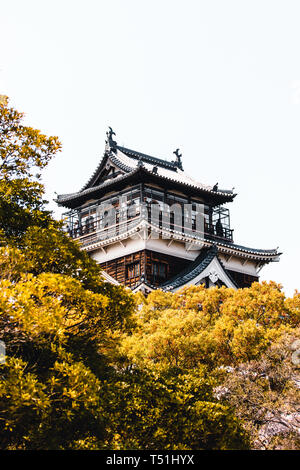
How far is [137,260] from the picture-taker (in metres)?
29.4

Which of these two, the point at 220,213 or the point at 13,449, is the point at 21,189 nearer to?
the point at 13,449

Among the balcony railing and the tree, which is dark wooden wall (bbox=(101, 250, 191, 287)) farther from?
the tree

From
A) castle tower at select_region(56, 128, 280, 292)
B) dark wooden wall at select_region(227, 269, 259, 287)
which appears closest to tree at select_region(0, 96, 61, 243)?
castle tower at select_region(56, 128, 280, 292)

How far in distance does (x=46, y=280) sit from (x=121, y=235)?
67.7ft

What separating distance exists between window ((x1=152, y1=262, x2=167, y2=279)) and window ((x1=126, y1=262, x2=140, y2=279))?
2.83 ft

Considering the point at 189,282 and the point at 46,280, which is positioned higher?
the point at 189,282

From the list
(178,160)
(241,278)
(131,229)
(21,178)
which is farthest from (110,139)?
(21,178)

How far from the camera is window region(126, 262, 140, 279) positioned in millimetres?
29378

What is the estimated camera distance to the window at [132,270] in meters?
29.4

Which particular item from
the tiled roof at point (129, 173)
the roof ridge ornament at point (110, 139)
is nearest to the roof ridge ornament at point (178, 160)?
the tiled roof at point (129, 173)

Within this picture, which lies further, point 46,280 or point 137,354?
point 137,354

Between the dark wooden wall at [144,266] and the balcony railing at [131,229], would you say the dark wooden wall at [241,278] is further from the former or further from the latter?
the dark wooden wall at [144,266]

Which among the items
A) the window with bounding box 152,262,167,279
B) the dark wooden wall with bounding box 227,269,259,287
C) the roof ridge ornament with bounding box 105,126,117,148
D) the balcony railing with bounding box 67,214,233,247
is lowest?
the window with bounding box 152,262,167,279

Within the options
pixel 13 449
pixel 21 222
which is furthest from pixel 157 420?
pixel 21 222
